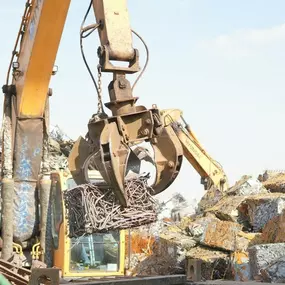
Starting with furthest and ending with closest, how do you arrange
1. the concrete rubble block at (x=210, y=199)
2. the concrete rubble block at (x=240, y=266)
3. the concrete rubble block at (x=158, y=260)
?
the concrete rubble block at (x=210, y=199), the concrete rubble block at (x=158, y=260), the concrete rubble block at (x=240, y=266)

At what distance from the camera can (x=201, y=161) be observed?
1562cm

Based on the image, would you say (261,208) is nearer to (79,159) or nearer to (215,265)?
(215,265)

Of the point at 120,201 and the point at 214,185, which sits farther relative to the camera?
the point at 214,185

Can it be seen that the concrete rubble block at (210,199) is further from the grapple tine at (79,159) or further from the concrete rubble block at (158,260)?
the grapple tine at (79,159)

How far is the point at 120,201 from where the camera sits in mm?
4934

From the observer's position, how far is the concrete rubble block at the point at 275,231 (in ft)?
30.7

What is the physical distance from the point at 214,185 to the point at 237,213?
3.16 metres

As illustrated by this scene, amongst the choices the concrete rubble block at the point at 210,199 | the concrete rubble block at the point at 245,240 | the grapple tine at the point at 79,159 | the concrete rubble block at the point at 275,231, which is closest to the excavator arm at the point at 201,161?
the concrete rubble block at the point at 210,199

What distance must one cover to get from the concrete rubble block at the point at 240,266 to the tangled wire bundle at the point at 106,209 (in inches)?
172

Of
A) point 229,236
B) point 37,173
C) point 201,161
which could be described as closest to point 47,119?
point 37,173

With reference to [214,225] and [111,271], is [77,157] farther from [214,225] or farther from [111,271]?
[214,225]

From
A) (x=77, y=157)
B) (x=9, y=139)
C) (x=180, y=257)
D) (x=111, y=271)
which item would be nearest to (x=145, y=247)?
(x=180, y=257)

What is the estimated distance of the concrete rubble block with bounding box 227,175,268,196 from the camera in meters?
13.3

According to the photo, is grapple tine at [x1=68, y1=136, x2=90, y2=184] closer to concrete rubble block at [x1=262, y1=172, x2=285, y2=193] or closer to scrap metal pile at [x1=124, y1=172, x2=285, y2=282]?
scrap metal pile at [x1=124, y1=172, x2=285, y2=282]
